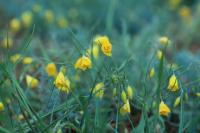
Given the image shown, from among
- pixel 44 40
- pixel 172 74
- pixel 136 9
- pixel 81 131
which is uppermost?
pixel 136 9

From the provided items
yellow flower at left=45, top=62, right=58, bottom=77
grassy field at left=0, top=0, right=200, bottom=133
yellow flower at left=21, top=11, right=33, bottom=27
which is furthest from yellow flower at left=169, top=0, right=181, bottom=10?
yellow flower at left=45, top=62, right=58, bottom=77

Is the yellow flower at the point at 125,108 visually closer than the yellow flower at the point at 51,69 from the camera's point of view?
Yes

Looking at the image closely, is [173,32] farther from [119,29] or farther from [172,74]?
[172,74]

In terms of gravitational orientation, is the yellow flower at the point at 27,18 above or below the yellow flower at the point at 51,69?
above

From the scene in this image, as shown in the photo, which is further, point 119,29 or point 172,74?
point 119,29

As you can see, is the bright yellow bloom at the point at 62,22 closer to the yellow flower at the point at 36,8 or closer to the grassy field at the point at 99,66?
the grassy field at the point at 99,66

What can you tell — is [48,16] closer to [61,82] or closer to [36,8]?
[36,8]

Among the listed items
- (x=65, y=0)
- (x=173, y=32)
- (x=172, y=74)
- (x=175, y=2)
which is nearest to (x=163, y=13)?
(x=173, y=32)

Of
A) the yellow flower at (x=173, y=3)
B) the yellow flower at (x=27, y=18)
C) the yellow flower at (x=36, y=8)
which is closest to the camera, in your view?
the yellow flower at (x=27, y=18)

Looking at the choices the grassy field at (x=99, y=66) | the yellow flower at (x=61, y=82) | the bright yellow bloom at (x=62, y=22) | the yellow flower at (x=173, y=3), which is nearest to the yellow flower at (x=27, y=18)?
the grassy field at (x=99, y=66)
